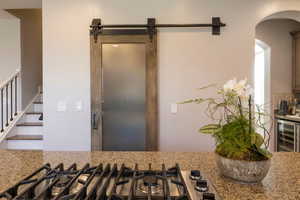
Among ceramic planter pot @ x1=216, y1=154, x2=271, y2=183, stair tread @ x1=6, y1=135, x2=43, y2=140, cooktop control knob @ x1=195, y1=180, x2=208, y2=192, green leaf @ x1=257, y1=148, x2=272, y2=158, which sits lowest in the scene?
stair tread @ x1=6, y1=135, x2=43, y2=140

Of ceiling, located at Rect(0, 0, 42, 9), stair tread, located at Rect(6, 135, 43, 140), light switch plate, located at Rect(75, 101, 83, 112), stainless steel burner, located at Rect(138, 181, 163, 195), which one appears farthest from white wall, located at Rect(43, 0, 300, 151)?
stainless steel burner, located at Rect(138, 181, 163, 195)

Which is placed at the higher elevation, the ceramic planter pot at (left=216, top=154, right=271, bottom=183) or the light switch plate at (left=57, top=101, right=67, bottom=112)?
the light switch plate at (left=57, top=101, right=67, bottom=112)

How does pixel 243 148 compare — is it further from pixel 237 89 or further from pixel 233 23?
pixel 233 23

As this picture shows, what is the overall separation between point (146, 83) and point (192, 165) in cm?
188

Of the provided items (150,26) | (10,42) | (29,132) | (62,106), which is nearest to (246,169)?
(150,26)

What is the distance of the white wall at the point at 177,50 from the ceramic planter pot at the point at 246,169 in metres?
2.04

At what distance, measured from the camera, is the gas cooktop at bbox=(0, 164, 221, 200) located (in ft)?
2.78

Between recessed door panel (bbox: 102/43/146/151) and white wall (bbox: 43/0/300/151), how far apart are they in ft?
0.80

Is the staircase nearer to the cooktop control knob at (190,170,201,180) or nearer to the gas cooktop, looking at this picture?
the gas cooktop

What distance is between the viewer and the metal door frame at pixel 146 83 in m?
3.04

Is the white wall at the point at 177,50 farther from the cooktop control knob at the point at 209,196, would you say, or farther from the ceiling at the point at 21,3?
the cooktop control knob at the point at 209,196

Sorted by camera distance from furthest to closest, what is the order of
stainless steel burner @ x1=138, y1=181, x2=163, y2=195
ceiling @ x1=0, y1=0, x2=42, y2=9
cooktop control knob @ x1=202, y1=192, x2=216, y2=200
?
ceiling @ x1=0, y1=0, x2=42, y2=9
stainless steel burner @ x1=138, y1=181, x2=163, y2=195
cooktop control knob @ x1=202, y1=192, x2=216, y2=200

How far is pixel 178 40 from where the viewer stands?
3066 millimetres

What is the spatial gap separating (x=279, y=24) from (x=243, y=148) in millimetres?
4267
